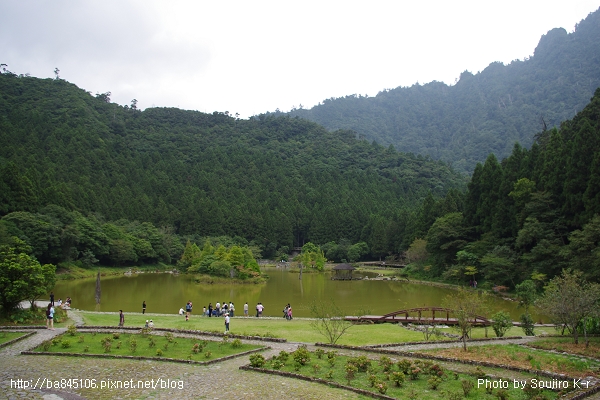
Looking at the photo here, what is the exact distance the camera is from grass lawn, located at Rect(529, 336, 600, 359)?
1564 centimetres

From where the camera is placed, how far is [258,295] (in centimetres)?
3994

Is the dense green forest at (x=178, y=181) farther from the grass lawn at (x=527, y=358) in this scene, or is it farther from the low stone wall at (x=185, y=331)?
the grass lawn at (x=527, y=358)

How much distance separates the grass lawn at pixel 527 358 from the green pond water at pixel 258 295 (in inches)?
430

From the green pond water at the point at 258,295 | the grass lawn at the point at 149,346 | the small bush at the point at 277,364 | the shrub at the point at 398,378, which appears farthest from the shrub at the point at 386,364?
the green pond water at the point at 258,295

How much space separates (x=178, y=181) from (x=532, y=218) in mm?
97650

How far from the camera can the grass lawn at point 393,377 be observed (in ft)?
35.0

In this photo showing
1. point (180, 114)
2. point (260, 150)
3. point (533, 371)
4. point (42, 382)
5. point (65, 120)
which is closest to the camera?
point (42, 382)

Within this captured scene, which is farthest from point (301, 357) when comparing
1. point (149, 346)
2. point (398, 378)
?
point (149, 346)

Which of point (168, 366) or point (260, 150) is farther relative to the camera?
point (260, 150)

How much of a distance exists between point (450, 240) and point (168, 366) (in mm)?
44128

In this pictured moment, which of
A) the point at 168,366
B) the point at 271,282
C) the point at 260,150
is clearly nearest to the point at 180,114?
the point at 260,150

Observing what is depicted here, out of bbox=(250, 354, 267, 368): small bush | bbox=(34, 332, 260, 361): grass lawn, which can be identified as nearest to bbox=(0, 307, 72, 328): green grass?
bbox=(34, 332, 260, 361): grass lawn

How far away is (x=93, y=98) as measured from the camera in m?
157

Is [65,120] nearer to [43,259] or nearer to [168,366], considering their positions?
[43,259]
